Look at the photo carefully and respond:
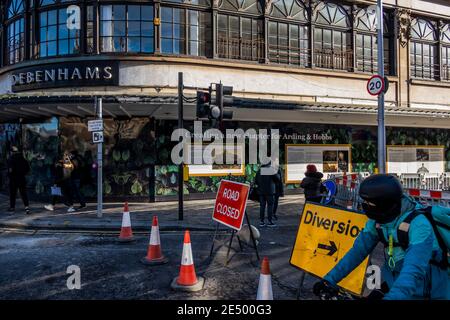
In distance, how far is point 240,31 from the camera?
14172 millimetres

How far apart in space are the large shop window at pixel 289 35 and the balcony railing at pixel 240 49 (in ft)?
1.78

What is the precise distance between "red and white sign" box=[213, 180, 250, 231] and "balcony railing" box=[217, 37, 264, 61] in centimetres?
859

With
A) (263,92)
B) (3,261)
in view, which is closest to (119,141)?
(263,92)

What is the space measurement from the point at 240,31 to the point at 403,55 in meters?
8.90

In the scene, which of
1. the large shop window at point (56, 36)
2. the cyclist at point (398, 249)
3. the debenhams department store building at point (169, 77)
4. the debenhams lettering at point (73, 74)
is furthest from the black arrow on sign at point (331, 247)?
the large shop window at point (56, 36)

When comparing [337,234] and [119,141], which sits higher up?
[119,141]

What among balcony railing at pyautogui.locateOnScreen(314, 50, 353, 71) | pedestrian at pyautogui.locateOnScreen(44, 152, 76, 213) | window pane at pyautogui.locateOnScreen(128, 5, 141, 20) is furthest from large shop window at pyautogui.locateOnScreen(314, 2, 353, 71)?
pedestrian at pyautogui.locateOnScreen(44, 152, 76, 213)

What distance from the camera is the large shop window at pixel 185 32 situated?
43.0ft

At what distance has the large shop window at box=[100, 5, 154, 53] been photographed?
1275 centimetres

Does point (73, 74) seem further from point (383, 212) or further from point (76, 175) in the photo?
point (383, 212)

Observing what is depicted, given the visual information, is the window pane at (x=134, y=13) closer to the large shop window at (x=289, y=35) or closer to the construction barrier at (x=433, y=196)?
the large shop window at (x=289, y=35)

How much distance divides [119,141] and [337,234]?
10485 millimetres

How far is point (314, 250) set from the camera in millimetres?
3822
